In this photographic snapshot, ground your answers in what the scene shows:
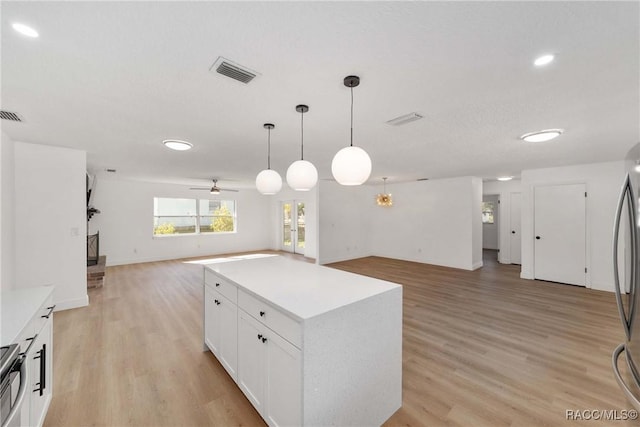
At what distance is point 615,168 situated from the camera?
469cm

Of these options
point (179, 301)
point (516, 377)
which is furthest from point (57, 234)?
point (516, 377)

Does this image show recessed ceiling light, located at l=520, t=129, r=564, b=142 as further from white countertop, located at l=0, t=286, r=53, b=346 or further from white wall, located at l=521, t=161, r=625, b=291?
white countertop, located at l=0, t=286, r=53, b=346

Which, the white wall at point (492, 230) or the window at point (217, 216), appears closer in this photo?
the window at point (217, 216)

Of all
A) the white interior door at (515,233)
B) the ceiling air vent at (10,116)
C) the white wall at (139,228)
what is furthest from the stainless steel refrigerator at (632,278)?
the white wall at (139,228)

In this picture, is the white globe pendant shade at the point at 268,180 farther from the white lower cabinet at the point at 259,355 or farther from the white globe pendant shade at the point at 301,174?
the white lower cabinet at the point at 259,355

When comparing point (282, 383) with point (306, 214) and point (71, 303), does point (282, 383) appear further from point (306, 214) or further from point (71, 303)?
point (306, 214)

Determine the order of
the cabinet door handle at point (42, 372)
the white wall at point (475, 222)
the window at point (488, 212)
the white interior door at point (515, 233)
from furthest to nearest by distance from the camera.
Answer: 1. the window at point (488, 212)
2. the white interior door at point (515, 233)
3. the white wall at point (475, 222)
4. the cabinet door handle at point (42, 372)

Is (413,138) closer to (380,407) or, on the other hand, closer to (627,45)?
(627,45)

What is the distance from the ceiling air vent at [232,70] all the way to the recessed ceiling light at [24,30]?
→ 0.84 metres

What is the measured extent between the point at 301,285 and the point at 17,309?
174 centimetres

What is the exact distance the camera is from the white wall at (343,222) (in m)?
7.41

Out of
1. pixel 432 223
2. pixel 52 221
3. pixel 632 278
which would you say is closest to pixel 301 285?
pixel 632 278

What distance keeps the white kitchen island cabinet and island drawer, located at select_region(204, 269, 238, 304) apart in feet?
0.08

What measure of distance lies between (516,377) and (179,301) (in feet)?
15.1
